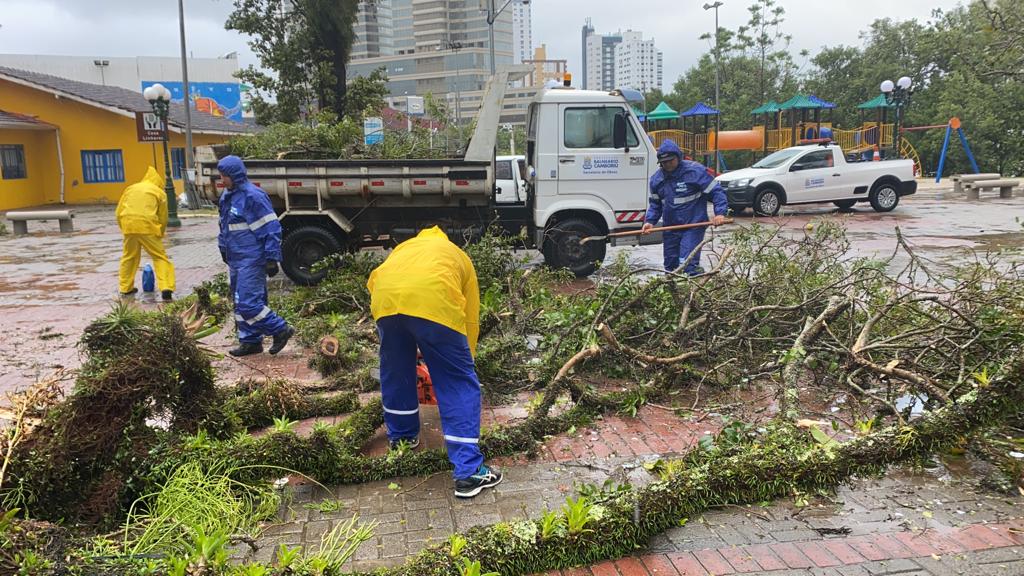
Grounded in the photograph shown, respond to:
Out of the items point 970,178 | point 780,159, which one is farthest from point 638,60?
point 780,159

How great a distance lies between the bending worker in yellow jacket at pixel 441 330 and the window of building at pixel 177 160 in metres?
25.9

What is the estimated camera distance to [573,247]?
9.78 metres

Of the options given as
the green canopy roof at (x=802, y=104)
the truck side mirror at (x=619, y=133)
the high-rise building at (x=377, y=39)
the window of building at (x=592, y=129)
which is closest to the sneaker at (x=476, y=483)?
the window of building at (x=592, y=129)

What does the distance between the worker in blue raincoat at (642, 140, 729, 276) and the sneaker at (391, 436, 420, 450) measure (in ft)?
13.8

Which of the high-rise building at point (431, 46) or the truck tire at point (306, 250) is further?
the high-rise building at point (431, 46)

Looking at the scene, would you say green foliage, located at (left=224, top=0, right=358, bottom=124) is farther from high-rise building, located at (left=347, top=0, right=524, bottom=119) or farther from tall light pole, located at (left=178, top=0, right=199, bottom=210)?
high-rise building, located at (left=347, top=0, right=524, bottom=119)

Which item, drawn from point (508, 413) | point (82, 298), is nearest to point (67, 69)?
point (82, 298)

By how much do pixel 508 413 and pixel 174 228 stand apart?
15575mm

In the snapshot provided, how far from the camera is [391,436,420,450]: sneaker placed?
13.5ft

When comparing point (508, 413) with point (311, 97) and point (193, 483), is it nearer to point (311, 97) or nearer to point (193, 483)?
point (193, 483)

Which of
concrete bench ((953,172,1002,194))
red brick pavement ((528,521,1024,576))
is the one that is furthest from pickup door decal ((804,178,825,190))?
red brick pavement ((528,521,1024,576))

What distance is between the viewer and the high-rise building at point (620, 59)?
91.5 m

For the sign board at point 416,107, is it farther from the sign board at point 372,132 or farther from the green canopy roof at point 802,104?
the green canopy roof at point 802,104

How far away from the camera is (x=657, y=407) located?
493cm
